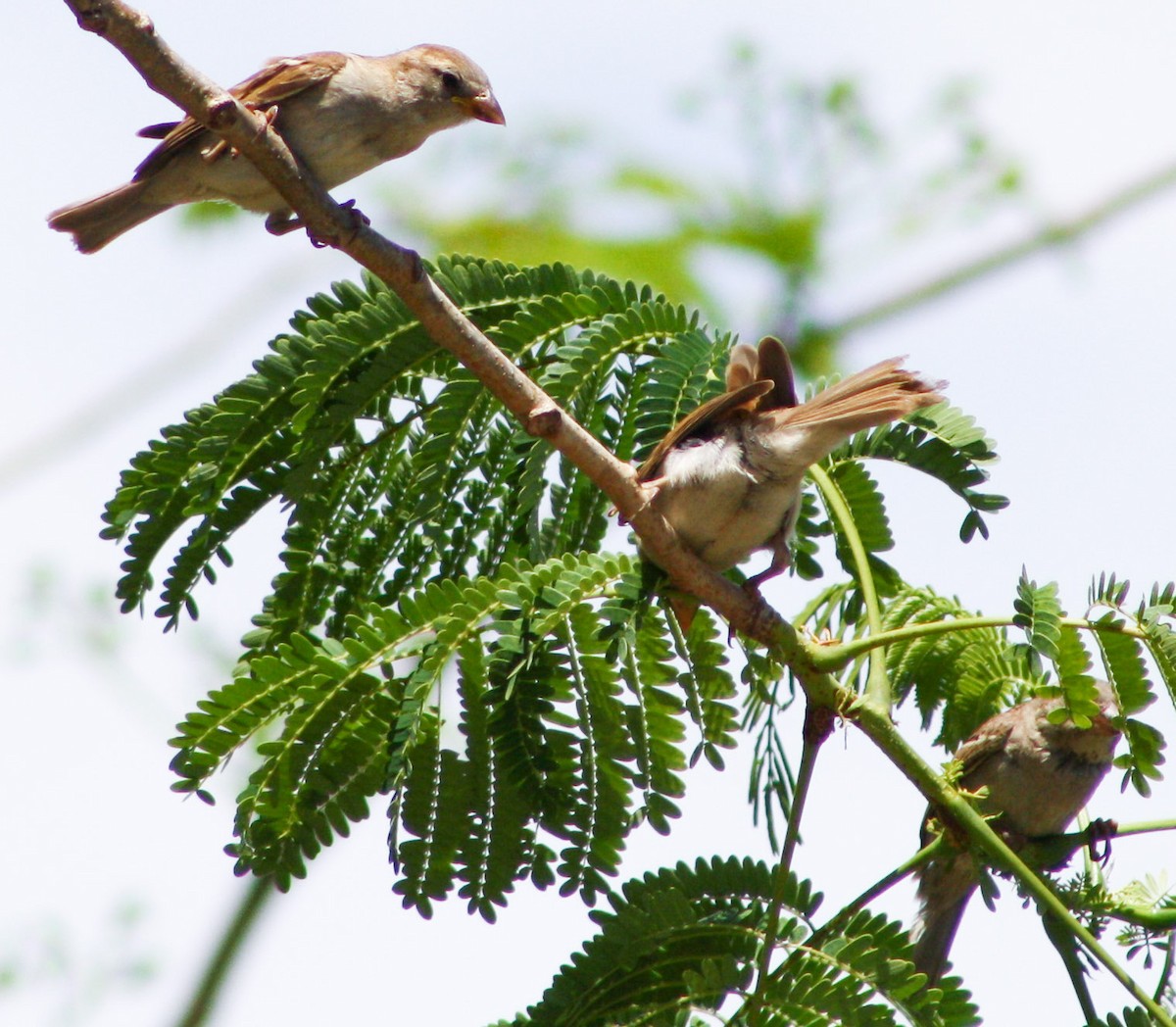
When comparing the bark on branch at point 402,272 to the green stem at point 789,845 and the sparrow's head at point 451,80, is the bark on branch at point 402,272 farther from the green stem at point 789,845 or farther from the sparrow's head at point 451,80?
the sparrow's head at point 451,80

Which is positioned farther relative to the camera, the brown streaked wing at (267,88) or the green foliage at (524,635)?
the brown streaked wing at (267,88)

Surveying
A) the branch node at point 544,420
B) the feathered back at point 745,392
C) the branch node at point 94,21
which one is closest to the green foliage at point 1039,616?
the feathered back at point 745,392

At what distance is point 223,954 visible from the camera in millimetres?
4191

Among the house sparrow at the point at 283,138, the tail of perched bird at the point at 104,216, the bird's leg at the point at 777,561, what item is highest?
the house sparrow at the point at 283,138

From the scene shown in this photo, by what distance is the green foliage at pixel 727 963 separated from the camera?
267 cm

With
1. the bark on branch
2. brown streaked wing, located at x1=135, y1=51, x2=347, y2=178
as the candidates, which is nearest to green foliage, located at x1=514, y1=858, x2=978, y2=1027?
the bark on branch

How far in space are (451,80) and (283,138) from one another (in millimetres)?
709

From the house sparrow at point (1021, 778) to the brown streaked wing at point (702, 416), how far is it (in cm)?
144

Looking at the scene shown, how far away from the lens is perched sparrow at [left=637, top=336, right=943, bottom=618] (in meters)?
3.25

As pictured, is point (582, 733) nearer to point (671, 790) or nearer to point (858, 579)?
point (671, 790)

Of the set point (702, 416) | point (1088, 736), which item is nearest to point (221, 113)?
point (702, 416)

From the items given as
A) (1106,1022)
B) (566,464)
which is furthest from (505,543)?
(1106,1022)

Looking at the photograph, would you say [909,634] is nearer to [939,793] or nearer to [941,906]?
[939,793]

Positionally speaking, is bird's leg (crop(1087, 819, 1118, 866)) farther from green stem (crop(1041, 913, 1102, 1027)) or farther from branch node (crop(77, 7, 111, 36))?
branch node (crop(77, 7, 111, 36))
